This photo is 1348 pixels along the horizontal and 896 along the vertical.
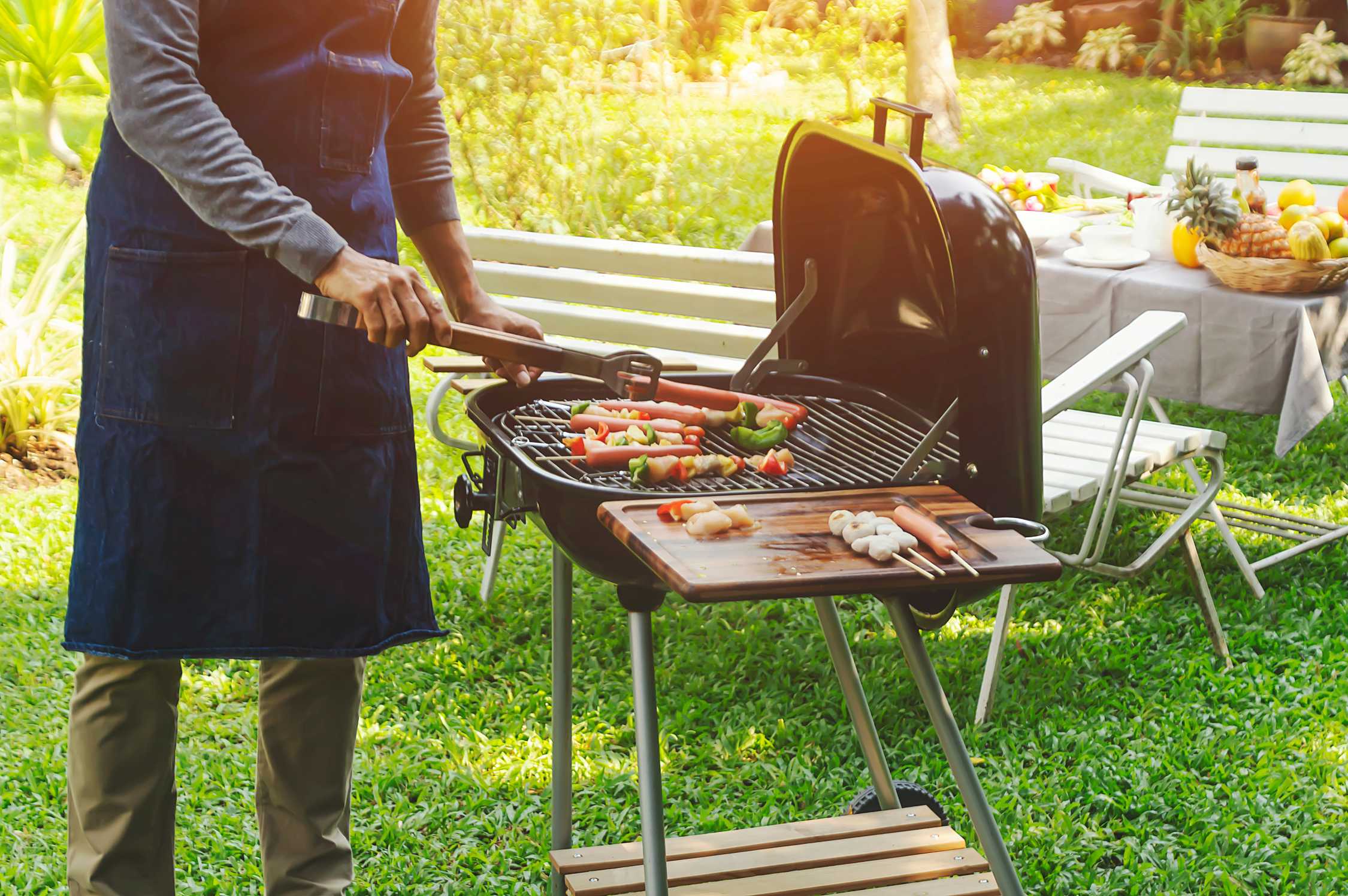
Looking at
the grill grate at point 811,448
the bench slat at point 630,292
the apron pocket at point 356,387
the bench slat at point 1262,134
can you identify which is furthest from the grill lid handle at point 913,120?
the bench slat at point 1262,134

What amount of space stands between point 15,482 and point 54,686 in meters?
1.59

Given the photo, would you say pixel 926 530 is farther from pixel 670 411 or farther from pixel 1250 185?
pixel 1250 185

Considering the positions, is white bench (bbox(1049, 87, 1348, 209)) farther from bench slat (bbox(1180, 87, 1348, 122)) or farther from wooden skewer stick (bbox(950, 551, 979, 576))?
wooden skewer stick (bbox(950, 551, 979, 576))

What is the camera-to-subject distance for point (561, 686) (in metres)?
2.59

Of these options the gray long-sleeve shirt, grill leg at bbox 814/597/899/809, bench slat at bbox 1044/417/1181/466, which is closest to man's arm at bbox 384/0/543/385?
the gray long-sleeve shirt

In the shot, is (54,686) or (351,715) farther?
(54,686)

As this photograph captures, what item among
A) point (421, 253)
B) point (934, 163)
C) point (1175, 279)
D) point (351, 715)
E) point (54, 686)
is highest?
point (934, 163)

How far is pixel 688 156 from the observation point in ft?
34.9

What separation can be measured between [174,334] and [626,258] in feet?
7.91

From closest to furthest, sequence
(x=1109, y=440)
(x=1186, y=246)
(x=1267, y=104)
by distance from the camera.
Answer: (x=1109, y=440)
(x=1186, y=246)
(x=1267, y=104)

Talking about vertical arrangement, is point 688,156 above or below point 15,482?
above

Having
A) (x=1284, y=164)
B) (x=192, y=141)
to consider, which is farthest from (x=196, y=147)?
(x=1284, y=164)

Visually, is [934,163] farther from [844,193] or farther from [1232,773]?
[1232,773]

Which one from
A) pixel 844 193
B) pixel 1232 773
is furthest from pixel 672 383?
pixel 1232 773
